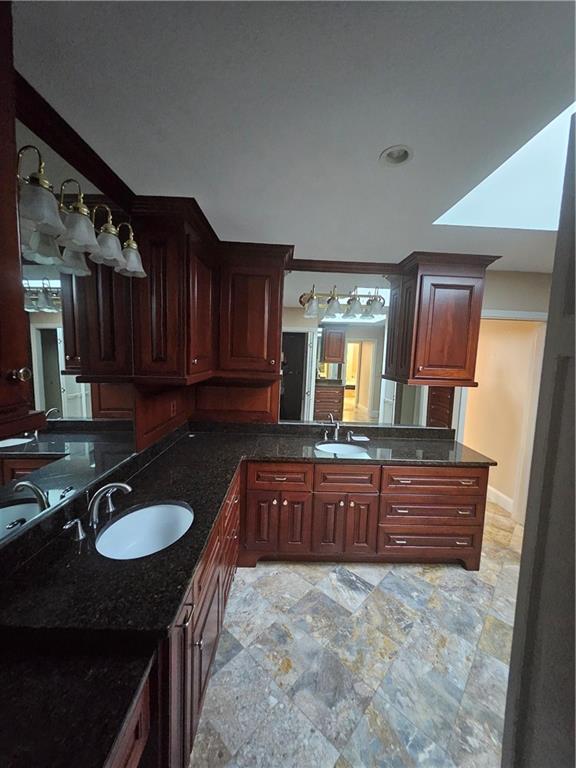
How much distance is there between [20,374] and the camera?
0.66 metres

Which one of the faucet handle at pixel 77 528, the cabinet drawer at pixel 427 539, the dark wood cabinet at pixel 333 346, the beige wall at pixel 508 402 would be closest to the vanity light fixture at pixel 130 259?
the faucet handle at pixel 77 528

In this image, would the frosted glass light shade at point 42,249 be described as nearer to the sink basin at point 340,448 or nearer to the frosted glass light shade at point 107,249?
the frosted glass light shade at point 107,249

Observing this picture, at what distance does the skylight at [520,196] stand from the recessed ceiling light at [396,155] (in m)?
0.66

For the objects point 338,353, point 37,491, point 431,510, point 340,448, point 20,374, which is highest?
point 338,353

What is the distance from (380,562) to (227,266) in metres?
2.55

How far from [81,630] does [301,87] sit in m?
1.66

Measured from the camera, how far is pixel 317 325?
152 inches

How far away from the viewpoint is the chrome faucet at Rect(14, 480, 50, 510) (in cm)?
108

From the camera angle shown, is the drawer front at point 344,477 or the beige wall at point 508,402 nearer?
the drawer front at point 344,477

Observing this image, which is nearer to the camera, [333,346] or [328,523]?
[328,523]

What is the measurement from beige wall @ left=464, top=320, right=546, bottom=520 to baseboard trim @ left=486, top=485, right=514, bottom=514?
0.01 meters

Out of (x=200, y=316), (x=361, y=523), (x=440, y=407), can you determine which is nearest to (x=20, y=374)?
(x=200, y=316)

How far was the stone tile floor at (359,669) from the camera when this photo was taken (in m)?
1.21

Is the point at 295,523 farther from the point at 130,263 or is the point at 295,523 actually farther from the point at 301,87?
the point at 301,87
